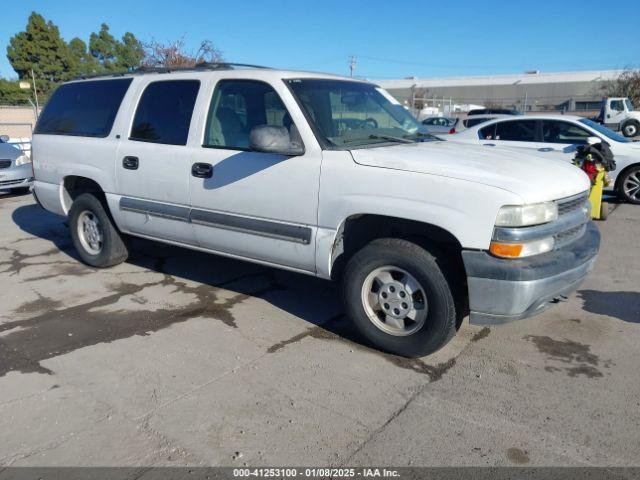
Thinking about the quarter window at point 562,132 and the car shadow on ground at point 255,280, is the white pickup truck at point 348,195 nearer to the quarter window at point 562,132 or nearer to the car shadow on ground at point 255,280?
the car shadow on ground at point 255,280

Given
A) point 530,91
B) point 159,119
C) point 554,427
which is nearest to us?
point 554,427

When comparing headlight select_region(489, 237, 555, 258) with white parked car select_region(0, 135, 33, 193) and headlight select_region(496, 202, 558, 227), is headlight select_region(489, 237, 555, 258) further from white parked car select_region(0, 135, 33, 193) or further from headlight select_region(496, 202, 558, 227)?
white parked car select_region(0, 135, 33, 193)

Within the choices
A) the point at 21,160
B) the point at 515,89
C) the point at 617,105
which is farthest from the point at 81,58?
the point at 21,160

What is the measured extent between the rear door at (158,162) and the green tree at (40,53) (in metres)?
51.1

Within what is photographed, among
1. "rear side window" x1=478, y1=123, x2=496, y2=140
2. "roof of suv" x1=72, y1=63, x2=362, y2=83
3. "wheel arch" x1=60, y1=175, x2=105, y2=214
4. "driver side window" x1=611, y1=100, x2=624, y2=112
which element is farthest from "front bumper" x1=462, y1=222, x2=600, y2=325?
"driver side window" x1=611, y1=100, x2=624, y2=112

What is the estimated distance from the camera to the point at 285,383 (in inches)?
141

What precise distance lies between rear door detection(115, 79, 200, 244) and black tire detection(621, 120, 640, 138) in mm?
28341

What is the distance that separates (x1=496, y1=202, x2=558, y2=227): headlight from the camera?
333 centimetres

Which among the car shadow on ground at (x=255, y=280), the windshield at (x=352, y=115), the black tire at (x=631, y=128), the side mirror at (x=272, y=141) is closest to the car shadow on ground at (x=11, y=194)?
the car shadow on ground at (x=255, y=280)

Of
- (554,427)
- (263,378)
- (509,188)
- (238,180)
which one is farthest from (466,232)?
(238,180)

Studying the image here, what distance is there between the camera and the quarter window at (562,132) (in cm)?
965

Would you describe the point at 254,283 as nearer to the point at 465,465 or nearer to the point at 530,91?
the point at 465,465

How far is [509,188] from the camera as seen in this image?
3.36 meters

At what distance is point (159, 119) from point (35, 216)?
5314mm
